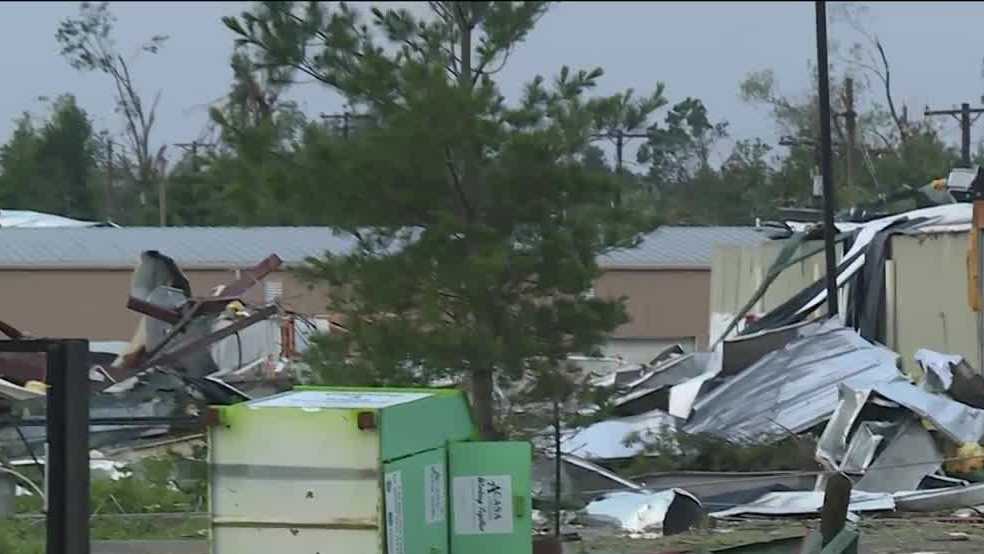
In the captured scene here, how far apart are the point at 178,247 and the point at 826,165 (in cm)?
1900

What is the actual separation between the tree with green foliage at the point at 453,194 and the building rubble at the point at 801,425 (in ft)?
4.67

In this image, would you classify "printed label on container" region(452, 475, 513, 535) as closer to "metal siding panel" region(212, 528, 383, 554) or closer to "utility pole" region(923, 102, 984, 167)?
"metal siding panel" region(212, 528, 383, 554)

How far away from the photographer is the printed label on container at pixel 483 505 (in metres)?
7.73

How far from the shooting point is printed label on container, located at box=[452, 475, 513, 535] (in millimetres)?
7727

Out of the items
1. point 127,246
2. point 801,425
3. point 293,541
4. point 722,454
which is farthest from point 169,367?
point 127,246

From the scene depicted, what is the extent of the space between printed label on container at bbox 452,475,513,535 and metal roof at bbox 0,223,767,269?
2397 cm

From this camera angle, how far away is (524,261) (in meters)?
9.58

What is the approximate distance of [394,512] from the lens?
719 centimetres

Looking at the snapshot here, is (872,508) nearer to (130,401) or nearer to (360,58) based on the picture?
(360,58)

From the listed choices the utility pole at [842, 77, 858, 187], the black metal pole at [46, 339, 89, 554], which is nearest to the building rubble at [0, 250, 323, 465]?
the black metal pole at [46, 339, 89, 554]

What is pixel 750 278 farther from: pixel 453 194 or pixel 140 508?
pixel 453 194

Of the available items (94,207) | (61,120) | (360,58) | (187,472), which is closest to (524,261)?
(360,58)

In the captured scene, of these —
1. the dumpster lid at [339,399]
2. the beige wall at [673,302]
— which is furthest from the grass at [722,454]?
the beige wall at [673,302]

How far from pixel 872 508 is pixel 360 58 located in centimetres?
600
